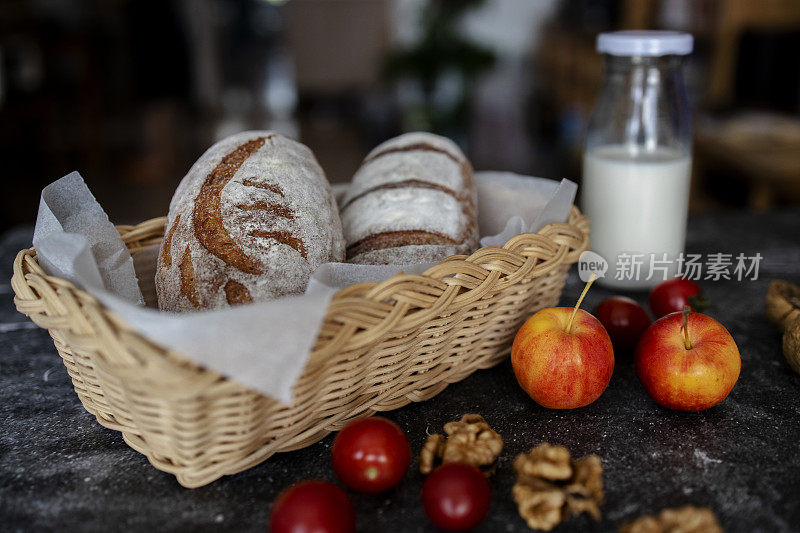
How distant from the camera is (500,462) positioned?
69 cm

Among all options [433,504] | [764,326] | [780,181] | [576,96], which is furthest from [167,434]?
[576,96]

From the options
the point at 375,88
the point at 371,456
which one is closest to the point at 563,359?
the point at 371,456

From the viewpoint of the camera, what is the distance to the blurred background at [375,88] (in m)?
2.67

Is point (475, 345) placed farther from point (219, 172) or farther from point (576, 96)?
point (576, 96)

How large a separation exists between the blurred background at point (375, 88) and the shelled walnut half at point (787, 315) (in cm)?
123

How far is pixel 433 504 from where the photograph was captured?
0.58m

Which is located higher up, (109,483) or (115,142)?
(109,483)

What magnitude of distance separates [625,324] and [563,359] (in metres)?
0.22

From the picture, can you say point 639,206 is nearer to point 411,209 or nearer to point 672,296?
point 672,296

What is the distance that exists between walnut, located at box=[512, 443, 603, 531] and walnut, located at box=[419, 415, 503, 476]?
0.04 meters

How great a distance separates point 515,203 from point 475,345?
1.07ft

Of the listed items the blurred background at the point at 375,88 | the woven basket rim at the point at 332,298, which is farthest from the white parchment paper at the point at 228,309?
the blurred background at the point at 375,88

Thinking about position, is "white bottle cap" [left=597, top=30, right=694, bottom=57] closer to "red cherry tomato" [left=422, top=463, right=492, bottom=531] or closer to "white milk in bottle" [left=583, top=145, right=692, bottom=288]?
"white milk in bottle" [left=583, top=145, right=692, bottom=288]

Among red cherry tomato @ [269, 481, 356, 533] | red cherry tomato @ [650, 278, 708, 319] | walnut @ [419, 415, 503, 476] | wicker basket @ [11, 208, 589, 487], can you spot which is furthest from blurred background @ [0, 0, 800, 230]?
red cherry tomato @ [269, 481, 356, 533]
